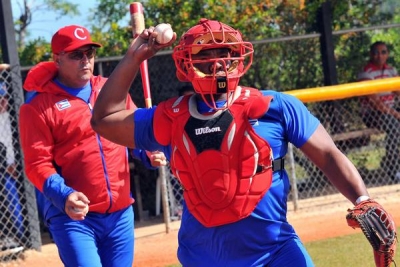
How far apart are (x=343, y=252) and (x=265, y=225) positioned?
167 inches

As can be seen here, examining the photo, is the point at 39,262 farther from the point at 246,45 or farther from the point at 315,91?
the point at 246,45

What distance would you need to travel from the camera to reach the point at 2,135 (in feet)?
29.7

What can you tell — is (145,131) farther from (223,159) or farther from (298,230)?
(298,230)

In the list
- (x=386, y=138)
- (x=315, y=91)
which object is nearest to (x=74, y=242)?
(x=315, y=91)

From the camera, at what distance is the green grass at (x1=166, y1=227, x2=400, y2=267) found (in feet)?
24.2

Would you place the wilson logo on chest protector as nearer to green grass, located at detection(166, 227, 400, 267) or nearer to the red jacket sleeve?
the red jacket sleeve

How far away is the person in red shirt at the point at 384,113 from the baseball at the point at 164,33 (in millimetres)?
7333

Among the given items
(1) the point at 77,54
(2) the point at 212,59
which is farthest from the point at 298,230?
(2) the point at 212,59

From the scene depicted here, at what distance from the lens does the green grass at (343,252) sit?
7.39 meters

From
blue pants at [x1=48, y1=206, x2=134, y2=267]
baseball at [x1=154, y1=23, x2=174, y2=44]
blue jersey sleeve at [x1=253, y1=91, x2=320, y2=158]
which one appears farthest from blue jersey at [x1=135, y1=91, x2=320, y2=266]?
blue pants at [x1=48, y1=206, x2=134, y2=267]

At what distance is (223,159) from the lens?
3.71 metres

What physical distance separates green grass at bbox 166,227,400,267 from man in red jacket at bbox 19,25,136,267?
2.53 metres

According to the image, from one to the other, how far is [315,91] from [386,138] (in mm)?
1696

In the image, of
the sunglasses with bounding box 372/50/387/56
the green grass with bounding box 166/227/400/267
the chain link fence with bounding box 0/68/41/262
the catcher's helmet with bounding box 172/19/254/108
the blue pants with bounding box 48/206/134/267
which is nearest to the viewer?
the catcher's helmet with bounding box 172/19/254/108
